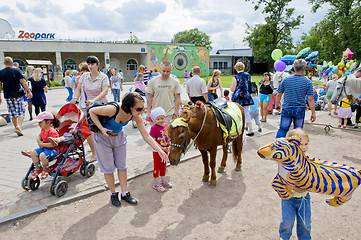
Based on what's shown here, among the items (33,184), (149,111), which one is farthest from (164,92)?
(33,184)

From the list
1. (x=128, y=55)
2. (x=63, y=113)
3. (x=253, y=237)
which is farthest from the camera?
(x=128, y=55)

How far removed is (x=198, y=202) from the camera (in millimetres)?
3971

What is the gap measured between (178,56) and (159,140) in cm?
4019

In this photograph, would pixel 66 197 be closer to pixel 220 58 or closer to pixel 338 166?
pixel 338 166

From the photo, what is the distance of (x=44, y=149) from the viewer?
4.23 metres

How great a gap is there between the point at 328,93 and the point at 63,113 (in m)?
10.6

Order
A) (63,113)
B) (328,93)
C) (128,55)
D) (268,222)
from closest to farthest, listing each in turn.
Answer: (268,222), (63,113), (328,93), (128,55)

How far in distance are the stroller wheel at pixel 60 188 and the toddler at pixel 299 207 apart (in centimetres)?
345

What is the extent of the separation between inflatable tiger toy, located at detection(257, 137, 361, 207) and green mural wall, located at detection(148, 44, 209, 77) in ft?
126

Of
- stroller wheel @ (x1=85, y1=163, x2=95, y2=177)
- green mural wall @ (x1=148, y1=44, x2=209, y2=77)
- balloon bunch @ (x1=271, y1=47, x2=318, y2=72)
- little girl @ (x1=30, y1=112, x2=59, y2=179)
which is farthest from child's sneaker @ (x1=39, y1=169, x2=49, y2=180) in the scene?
green mural wall @ (x1=148, y1=44, x2=209, y2=77)

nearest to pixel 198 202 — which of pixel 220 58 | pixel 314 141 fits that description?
pixel 314 141

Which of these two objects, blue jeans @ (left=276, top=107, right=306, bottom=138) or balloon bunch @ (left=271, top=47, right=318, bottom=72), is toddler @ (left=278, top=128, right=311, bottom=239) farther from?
balloon bunch @ (left=271, top=47, right=318, bottom=72)

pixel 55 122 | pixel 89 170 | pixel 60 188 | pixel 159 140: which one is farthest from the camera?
pixel 89 170

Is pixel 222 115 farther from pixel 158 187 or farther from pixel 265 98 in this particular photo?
pixel 265 98
